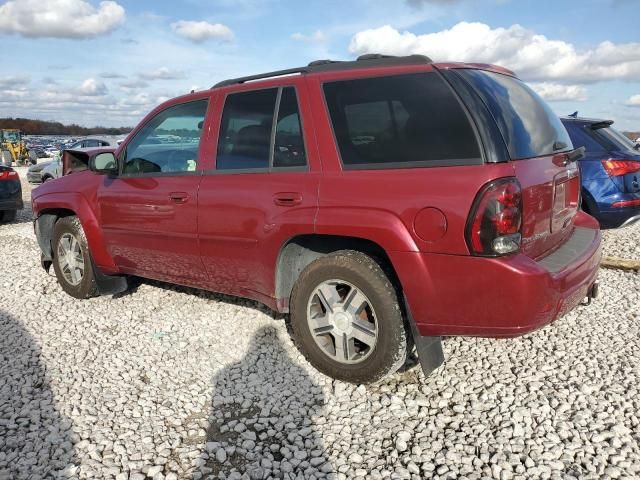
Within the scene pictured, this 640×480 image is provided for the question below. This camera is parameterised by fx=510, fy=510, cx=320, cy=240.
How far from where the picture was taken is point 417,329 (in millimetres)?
2900

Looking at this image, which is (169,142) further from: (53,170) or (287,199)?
(53,170)

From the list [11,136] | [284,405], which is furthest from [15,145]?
[284,405]

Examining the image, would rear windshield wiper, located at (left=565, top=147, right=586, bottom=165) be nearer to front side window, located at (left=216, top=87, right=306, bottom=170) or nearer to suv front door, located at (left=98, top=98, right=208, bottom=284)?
front side window, located at (left=216, top=87, right=306, bottom=170)

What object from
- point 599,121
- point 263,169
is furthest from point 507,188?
point 599,121

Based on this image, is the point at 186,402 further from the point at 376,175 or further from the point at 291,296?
the point at 376,175

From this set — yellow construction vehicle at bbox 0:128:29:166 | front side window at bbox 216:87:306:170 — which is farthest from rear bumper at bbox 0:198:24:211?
yellow construction vehicle at bbox 0:128:29:166

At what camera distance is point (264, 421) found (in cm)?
292

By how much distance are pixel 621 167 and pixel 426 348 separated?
4.42 metres

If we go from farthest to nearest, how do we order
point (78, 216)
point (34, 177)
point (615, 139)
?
point (34, 177)
point (615, 139)
point (78, 216)

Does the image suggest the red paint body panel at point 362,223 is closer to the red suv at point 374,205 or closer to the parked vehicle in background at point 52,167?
the red suv at point 374,205

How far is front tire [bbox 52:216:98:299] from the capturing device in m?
4.83

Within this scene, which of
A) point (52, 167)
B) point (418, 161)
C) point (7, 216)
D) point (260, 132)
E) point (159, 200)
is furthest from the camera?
point (52, 167)

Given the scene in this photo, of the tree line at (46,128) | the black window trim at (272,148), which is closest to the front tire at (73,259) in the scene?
the black window trim at (272,148)

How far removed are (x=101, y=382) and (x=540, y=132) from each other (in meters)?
3.22
